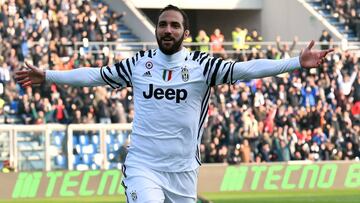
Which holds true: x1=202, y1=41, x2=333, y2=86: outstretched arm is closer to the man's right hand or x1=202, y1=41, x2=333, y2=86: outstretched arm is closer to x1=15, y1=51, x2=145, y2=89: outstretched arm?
x1=15, y1=51, x2=145, y2=89: outstretched arm

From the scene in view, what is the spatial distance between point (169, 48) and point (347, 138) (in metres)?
24.4

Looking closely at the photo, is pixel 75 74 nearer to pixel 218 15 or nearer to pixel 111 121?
pixel 111 121

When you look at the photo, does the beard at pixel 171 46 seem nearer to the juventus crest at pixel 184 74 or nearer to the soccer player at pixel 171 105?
the soccer player at pixel 171 105

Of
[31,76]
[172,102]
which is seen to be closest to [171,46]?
[172,102]

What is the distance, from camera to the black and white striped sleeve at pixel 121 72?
10445 mm

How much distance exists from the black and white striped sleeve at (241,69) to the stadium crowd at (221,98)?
1885cm

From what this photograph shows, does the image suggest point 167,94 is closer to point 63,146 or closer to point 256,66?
point 256,66

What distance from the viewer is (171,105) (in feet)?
33.4

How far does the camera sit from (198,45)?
3703 centimetres

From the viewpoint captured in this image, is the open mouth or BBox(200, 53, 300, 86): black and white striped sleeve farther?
the open mouth

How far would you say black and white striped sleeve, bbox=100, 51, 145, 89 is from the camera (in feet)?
34.3

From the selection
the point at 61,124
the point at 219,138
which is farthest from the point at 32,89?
the point at 219,138

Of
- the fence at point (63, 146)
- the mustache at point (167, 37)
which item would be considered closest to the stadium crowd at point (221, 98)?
the fence at point (63, 146)

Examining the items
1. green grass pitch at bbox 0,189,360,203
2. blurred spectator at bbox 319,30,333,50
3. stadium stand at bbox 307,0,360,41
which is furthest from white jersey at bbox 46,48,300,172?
stadium stand at bbox 307,0,360,41
